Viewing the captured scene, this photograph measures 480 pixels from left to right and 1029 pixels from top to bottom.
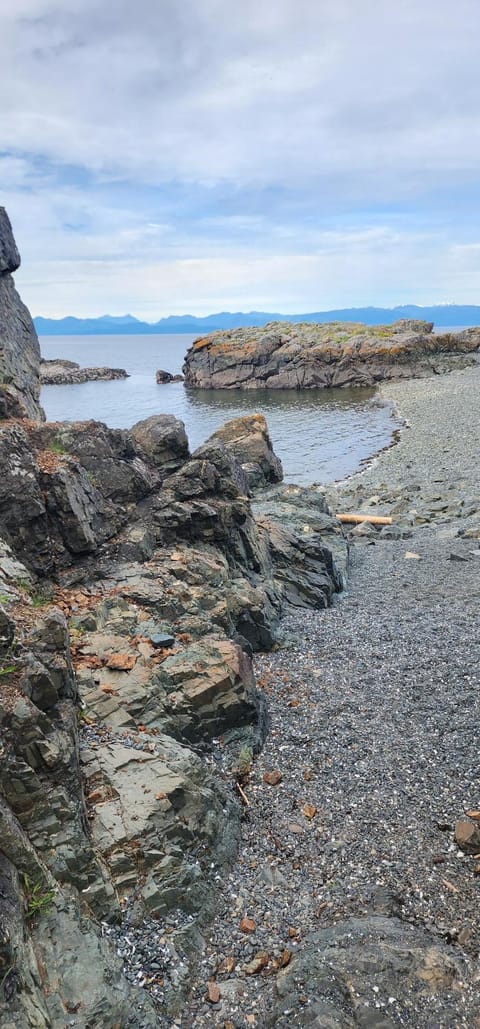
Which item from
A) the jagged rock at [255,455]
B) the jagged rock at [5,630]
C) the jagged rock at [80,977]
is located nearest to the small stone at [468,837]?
the jagged rock at [80,977]

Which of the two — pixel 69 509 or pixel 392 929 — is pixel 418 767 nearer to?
pixel 392 929

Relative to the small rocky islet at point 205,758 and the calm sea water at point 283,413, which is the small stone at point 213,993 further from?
the calm sea water at point 283,413

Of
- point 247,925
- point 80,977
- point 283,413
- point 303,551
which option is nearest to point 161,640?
point 247,925

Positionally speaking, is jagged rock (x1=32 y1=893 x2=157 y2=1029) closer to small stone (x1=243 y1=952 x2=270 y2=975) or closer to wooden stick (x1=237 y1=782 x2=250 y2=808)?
small stone (x1=243 y1=952 x2=270 y2=975)

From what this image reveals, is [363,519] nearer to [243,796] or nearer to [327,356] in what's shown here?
[243,796]

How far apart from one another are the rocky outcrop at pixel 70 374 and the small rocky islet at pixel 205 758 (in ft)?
407

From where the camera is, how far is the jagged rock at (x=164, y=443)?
17828 millimetres

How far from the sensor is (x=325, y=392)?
99125mm

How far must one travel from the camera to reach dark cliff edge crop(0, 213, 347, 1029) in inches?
263

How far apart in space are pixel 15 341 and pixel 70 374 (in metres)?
129

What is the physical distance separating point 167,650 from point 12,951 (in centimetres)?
621

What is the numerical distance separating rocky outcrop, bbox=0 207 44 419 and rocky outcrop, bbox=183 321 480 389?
87.5m

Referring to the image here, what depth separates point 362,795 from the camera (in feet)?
33.2

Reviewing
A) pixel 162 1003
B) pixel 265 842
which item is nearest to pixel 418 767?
pixel 265 842
